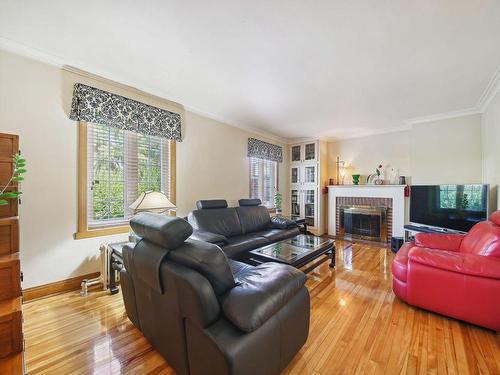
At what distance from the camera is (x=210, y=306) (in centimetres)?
107

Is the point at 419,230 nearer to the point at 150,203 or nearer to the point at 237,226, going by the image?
the point at 237,226

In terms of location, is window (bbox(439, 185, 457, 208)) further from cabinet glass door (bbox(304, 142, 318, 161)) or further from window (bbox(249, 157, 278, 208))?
window (bbox(249, 157, 278, 208))

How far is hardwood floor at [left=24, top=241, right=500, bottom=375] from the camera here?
1.42 m

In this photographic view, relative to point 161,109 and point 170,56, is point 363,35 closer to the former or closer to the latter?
point 170,56

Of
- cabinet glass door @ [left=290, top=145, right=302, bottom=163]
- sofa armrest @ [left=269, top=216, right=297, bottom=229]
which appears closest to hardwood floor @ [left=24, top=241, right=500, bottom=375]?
sofa armrest @ [left=269, top=216, right=297, bottom=229]

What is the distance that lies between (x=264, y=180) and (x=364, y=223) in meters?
2.43

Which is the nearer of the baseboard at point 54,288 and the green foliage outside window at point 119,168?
→ the baseboard at point 54,288

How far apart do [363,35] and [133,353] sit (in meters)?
3.08

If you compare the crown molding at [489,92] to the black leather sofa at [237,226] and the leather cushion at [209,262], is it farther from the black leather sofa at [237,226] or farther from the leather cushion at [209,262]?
the leather cushion at [209,262]

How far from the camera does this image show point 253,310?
1.04 meters

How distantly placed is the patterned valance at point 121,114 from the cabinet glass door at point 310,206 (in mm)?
3442

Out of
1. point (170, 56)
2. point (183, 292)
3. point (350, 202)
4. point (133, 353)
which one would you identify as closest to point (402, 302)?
point (183, 292)

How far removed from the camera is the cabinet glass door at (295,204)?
5.70 meters

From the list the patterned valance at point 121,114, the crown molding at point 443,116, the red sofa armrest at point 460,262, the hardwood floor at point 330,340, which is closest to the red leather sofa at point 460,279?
the red sofa armrest at point 460,262
